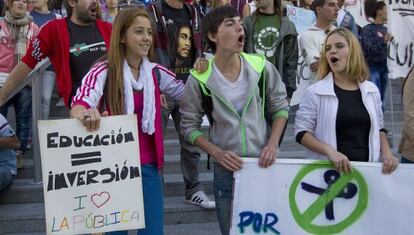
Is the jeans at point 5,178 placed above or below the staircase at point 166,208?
above

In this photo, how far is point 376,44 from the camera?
7.39 metres

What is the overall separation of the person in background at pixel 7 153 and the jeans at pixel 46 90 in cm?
70

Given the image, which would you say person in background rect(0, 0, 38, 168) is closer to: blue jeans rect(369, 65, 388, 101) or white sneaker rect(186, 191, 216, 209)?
white sneaker rect(186, 191, 216, 209)

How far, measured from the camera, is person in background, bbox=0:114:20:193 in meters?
5.27

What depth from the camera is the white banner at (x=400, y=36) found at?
6.53 m

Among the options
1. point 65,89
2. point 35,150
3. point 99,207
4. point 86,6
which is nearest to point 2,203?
point 35,150

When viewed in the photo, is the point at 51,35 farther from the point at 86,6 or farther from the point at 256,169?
the point at 256,169

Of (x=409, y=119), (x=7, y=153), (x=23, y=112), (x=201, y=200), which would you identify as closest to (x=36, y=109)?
(x=7, y=153)

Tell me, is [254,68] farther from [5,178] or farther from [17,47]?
[17,47]

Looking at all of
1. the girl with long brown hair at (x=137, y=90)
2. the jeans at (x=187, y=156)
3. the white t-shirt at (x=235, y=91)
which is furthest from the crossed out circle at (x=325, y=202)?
the jeans at (x=187, y=156)

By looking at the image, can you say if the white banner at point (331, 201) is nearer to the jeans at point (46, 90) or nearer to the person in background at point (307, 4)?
the jeans at point (46, 90)

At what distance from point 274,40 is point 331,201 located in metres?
2.29

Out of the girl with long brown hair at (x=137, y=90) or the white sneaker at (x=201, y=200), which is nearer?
the girl with long brown hair at (x=137, y=90)

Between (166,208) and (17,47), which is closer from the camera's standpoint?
(166,208)
